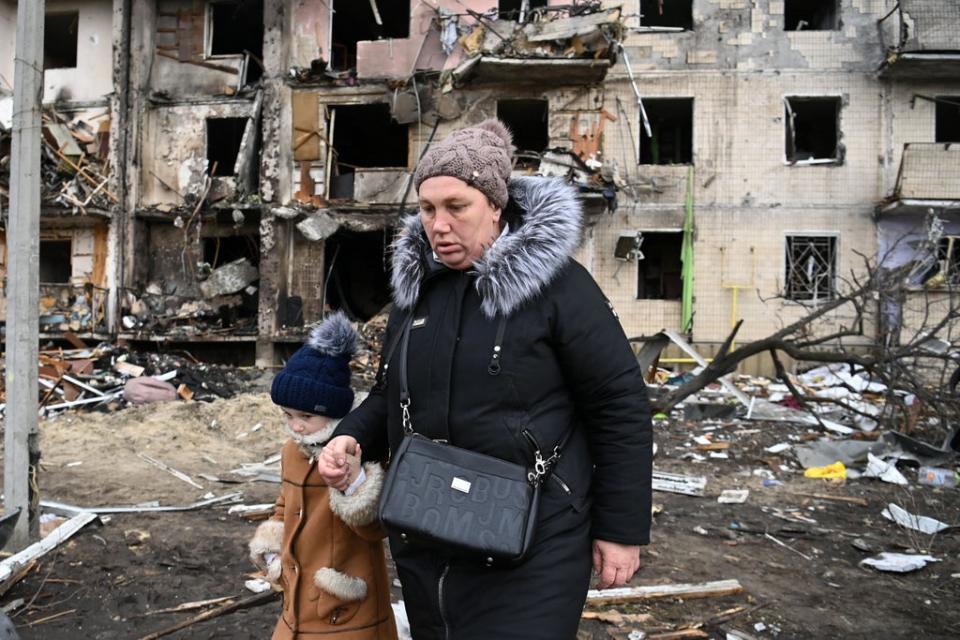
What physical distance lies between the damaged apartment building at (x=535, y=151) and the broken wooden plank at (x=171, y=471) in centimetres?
837

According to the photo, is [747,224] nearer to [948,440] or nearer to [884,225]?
[884,225]

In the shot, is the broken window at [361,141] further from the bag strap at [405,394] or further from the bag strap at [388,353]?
the bag strap at [405,394]

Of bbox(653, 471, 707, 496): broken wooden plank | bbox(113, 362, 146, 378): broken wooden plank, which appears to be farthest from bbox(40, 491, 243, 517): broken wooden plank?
bbox(113, 362, 146, 378): broken wooden plank

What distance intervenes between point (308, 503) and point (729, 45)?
55.8 feet

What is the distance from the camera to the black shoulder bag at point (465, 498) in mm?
1652

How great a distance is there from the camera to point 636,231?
1606 cm

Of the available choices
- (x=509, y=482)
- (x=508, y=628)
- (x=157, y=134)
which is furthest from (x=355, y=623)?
(x=157, y=134)

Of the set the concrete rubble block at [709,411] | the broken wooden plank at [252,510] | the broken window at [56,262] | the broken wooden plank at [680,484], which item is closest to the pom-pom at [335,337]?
the broken wooden plank at [252,510]

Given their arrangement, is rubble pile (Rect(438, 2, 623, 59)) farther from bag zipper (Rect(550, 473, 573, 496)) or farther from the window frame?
bag zipper (Rect(550, 473, 573, 496))

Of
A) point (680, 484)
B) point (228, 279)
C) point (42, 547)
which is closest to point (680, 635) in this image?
point (680, 484)

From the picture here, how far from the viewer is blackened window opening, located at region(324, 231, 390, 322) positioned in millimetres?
18047

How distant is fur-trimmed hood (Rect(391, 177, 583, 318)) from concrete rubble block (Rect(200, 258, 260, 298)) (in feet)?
53.0

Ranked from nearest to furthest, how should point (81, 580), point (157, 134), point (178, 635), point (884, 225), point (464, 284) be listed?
point (464, 284)
point (178, 635)
point (81, 580)
point (884, 225)
point (157, 134)

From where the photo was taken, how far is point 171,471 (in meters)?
7.43
